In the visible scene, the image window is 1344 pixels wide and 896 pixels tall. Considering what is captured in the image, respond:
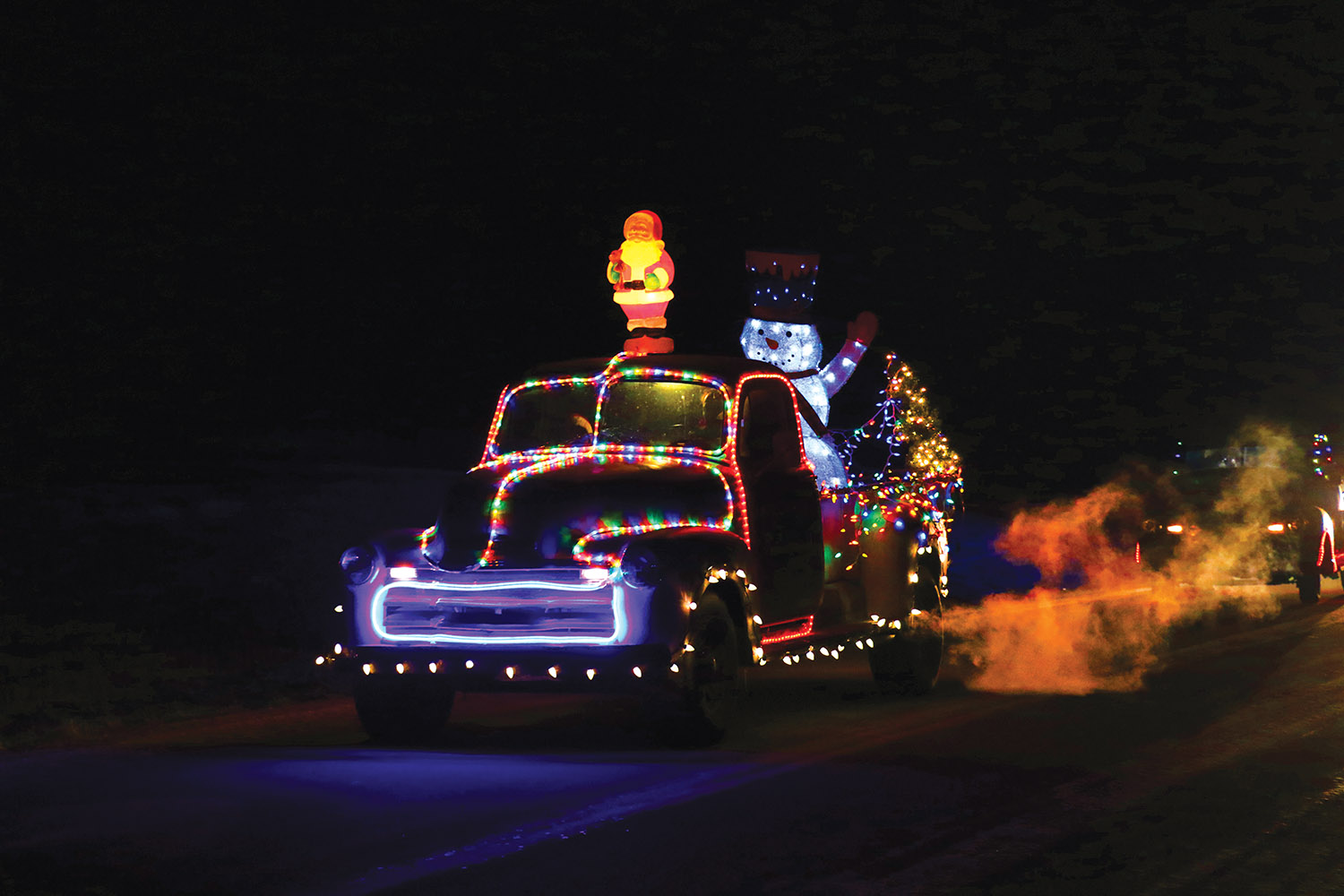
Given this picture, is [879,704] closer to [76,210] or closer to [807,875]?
[807,875]

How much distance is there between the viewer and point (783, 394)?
1216 cm

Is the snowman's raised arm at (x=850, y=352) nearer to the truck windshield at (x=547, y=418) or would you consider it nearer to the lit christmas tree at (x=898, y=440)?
the lit christmas tree at (x=898, y=440)

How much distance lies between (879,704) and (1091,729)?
2.20 meters

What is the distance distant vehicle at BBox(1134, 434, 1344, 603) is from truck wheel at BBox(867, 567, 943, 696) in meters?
8.52

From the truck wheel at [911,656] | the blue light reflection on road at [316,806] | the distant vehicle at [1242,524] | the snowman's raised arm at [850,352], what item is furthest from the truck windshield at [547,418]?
the distant vehicle at [1242,524]

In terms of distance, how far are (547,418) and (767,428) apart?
1.55 meters

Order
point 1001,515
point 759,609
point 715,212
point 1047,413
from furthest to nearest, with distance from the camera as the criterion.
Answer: point 1047,413
point 1001,515
point 715,212
point 759,609

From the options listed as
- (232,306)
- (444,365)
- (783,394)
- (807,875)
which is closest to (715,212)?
(444,365)

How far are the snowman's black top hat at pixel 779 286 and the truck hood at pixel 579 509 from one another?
875cm

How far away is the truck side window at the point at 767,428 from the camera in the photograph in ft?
37.3

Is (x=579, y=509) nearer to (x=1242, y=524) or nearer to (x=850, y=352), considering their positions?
(x=850, y=352)

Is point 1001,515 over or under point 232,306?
under

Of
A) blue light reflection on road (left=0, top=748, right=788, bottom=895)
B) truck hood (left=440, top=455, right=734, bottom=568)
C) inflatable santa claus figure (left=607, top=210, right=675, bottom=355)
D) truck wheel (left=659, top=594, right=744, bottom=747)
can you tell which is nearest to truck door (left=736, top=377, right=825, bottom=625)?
truck hood (left=440, top=455, right=734, bottom=568)

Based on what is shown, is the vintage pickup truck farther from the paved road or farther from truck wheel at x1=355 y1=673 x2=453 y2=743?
the paved road
